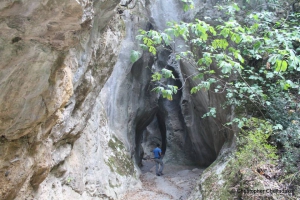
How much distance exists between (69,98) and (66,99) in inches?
22.7

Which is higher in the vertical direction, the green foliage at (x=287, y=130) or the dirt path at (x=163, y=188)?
the green foliage at (x=287, y=130)

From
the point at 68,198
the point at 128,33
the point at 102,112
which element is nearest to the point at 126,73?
the point at 128,33

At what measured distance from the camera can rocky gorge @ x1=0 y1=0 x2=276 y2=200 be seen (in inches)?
104

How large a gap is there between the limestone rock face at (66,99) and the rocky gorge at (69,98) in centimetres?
1

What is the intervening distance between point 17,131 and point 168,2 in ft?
38.9

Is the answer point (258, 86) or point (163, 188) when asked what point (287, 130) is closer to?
point (258, 86)

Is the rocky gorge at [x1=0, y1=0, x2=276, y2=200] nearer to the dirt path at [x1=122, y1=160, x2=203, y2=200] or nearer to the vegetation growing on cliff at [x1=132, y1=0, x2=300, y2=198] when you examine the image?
the dirt path at [x1=122, y1=160, x2=203, y2=200]

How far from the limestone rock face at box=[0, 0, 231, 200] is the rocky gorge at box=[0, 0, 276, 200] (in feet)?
0.04

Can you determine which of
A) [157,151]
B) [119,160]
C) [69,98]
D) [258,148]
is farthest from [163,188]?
[69,98]

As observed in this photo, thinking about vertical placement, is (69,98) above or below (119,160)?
above

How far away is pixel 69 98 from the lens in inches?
177

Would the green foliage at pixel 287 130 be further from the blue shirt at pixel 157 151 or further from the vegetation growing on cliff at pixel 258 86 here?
the blue shirt at pixel 157 151

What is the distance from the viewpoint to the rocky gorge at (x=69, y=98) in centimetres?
264

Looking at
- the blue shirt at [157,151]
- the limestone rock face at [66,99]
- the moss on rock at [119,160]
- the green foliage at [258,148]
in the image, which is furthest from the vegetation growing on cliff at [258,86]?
the blue shirt at [157,151]
